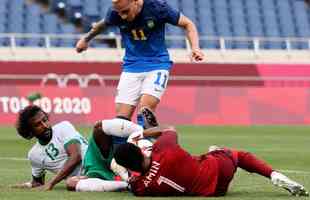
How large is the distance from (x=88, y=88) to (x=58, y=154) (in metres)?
16.8

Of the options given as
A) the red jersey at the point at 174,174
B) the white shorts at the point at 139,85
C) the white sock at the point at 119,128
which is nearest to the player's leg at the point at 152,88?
the white shorts at the point at 139,85

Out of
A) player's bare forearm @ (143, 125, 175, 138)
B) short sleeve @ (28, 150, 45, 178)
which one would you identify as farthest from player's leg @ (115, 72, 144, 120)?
player's bare forearm @ (143, 125, 175, 138)

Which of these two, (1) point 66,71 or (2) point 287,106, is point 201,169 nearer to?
(2) point 287,106

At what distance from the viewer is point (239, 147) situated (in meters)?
18.9

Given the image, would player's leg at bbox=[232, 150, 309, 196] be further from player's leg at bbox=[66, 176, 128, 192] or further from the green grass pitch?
player's leg at bbox=[66, 176, 128, 192]

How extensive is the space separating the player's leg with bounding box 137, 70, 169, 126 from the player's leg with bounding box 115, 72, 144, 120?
8cm

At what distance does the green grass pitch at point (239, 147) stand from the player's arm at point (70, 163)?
0.34ft

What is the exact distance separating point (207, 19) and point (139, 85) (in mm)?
25611

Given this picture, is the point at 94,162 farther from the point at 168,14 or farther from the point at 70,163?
the point at 168,14

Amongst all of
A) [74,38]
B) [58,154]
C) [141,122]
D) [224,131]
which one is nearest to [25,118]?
[58,154]

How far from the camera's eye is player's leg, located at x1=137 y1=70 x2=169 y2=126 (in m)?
11.1

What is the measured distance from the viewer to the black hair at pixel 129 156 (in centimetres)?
884

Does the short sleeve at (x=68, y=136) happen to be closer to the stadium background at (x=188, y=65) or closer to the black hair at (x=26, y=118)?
the black hair at (x=26, y=118)

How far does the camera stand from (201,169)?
9.23 metres
